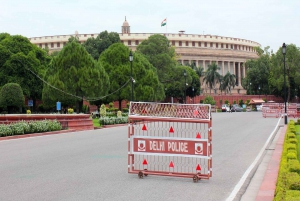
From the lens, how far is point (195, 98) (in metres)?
106

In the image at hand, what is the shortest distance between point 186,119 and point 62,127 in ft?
63.8

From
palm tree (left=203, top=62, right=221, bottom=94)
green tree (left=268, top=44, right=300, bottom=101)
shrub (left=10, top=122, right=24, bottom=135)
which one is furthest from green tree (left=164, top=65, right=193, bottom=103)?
shrub (left=10, top=122, right=24, bottom=135)

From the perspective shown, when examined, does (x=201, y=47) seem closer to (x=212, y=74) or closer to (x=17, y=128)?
(x=212, y=74)

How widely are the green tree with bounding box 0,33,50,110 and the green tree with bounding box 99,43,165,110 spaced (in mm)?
10485

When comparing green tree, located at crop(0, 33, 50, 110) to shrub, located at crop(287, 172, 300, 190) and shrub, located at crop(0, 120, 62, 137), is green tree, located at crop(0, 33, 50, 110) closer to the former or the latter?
shrub, located at crop(0, 120, 62, 137)

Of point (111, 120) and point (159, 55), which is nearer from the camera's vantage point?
point (111, 120)

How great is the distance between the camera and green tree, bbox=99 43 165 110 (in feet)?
174

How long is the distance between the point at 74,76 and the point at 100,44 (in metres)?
37.7

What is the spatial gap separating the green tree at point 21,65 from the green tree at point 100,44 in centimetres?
1708

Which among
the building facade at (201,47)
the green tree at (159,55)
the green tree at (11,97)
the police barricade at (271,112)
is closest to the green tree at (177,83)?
the green tree at (159,55)

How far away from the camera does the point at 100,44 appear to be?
260 ft

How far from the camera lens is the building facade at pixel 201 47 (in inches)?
4780

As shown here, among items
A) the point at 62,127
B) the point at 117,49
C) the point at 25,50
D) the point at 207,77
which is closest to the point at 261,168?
the point at 62,127

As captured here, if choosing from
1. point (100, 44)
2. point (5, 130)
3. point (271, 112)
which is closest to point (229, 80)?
point (100, 44)
